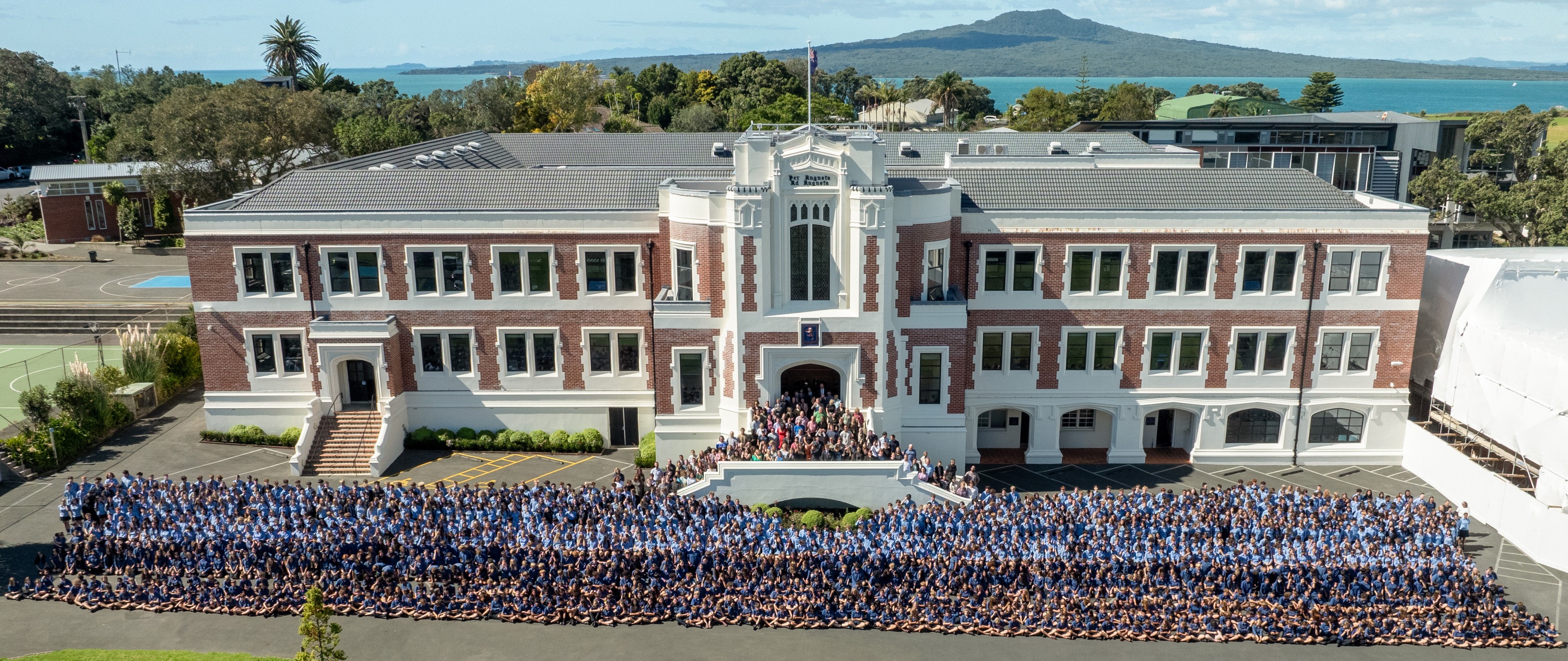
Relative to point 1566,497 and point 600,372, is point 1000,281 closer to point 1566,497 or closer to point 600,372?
point 600,372

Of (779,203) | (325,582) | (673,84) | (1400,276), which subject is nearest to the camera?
(325,582)

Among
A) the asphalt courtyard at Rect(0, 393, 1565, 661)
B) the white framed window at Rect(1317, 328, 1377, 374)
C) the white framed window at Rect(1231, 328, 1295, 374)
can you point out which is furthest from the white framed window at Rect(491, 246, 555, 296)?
the white framed window at Rect(1317, 328, 1377, 374)

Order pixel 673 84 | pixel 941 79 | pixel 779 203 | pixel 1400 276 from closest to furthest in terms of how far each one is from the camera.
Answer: pixel 779 203
pixel 1400 276
pixel 673 84
pixel 941 79

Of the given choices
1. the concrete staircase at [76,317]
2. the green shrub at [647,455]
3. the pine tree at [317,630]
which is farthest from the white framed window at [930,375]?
the concrete staircase at [76,317]

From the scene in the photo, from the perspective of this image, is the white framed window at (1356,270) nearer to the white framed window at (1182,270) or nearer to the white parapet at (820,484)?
the white framed window at (1182,270)

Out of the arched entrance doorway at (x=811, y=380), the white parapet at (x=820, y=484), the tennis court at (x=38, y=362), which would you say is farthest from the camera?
the tennis court at (x=38, y=362)

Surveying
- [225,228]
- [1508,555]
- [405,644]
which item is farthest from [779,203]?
[1508,555]

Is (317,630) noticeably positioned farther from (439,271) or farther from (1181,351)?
(1181,351)

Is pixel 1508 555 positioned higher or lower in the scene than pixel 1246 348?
lower
